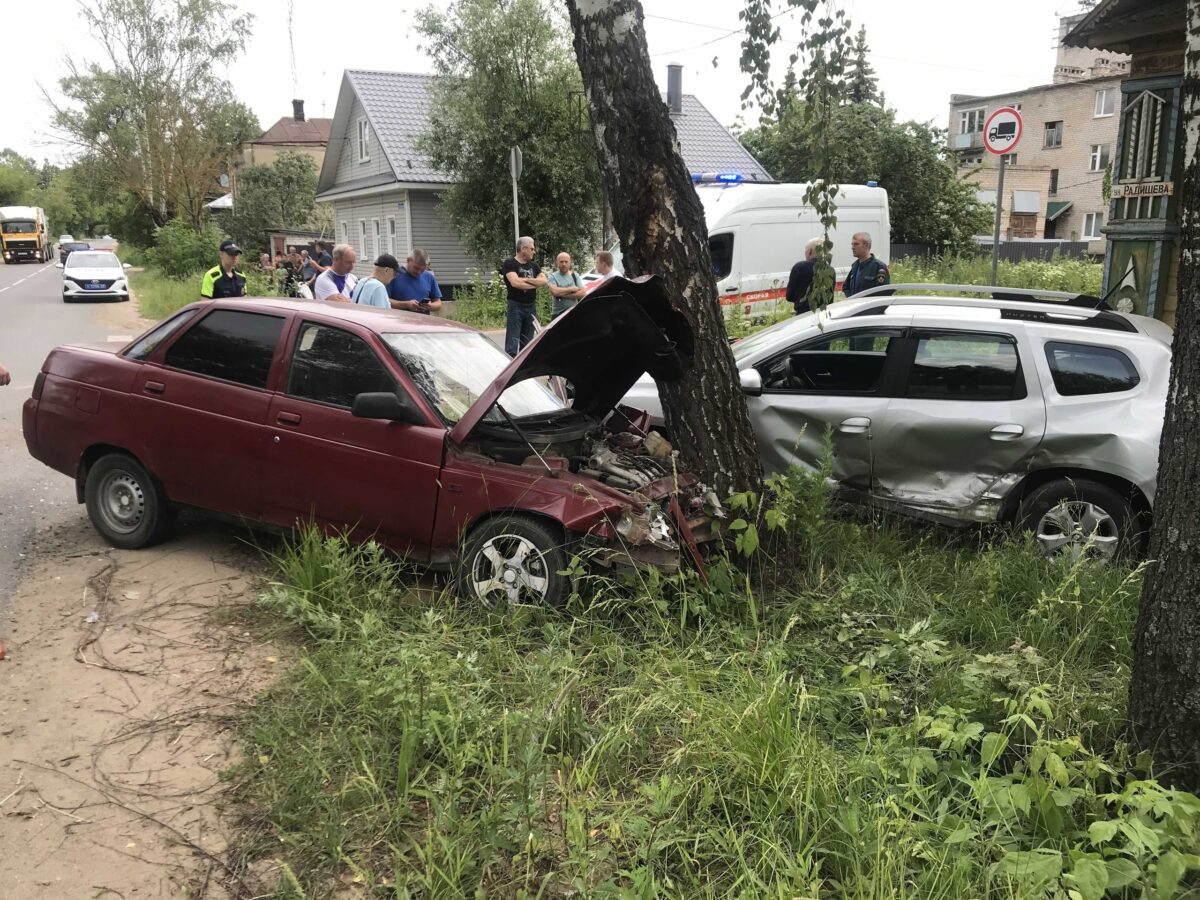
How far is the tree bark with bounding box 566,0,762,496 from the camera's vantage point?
4.98 m

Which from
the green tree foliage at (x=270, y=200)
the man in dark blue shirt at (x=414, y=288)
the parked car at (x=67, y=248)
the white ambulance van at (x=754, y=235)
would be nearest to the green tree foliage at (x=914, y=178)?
the white ambulance van at (x=754, y=235)

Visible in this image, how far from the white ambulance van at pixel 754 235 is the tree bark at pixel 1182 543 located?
1170cm

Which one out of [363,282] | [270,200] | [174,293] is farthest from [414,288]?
[270,200]

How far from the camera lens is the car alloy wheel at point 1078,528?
5.25 m

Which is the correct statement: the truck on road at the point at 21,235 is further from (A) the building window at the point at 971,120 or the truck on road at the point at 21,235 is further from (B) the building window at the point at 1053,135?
(B) the building window at the point at 1053,135

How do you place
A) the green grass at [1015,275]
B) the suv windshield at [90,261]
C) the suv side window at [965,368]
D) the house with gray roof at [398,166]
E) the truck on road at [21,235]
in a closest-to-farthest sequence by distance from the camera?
the suv side window at [965,368] → the green grass at [1015,275] → the house with gray roof at [398,166] → the suv windshield at [90,261] → the truck on road at [21,235]

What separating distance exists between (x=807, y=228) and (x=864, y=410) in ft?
37.5

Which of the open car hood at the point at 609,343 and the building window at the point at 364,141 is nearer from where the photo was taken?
the open car hood at the point at 609,343

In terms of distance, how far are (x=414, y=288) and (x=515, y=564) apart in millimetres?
6612

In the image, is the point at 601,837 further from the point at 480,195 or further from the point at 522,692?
the point at 480,195

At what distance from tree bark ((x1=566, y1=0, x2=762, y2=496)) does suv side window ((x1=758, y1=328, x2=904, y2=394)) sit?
1264 mm

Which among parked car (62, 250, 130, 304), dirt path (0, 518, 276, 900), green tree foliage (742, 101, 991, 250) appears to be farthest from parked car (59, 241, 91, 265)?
dirt path (0, 518, 276, 900)

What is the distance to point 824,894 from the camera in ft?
9.02

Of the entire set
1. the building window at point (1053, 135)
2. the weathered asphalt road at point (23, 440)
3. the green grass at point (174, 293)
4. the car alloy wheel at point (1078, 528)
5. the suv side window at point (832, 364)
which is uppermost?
the building window at point (1053, 135)
